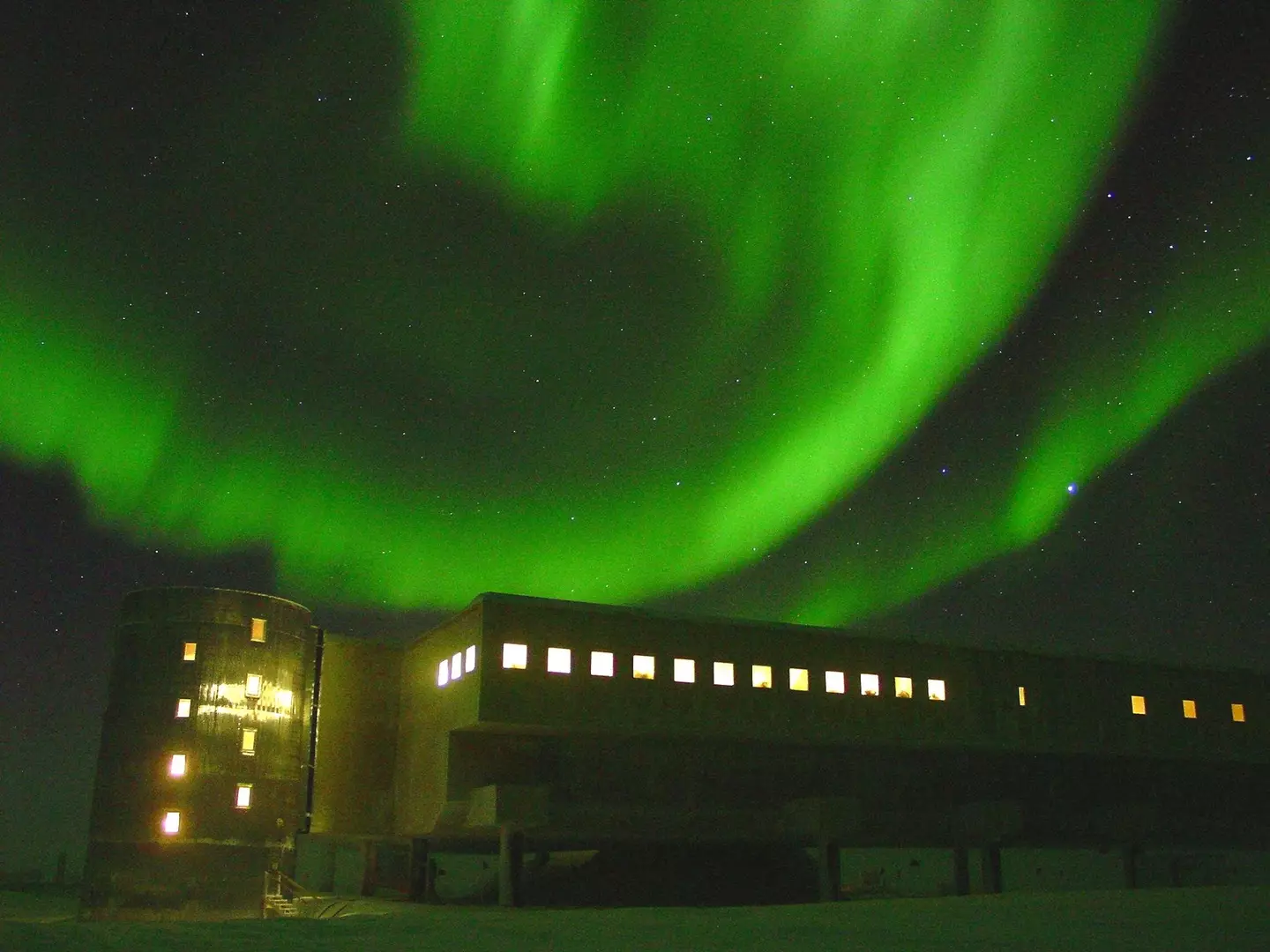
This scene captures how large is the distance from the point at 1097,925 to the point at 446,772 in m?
22.9

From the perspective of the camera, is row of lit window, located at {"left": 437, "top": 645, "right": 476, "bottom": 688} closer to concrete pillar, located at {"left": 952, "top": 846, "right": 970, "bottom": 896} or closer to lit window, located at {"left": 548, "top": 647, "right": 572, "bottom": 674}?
lit window, located at {"left": 548, "top": 647, "right": 572, "bottom": 674}

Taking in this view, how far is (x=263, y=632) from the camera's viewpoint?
47.2 m

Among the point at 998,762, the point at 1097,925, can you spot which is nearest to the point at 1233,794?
the point at 998,762

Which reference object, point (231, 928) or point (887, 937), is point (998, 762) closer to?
point (887, 937)

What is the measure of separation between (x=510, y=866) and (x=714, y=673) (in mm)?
9402

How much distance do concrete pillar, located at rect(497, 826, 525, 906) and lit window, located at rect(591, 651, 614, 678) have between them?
5.71 m

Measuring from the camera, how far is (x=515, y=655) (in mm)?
38781

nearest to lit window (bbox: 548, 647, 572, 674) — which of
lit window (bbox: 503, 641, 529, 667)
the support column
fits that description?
lit window (bbox: 503, 641, 529, 667)

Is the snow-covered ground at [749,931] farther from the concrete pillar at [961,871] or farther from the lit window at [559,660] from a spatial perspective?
the concrete pillar at [961,871]

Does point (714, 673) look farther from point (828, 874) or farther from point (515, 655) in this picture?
point (828, 874)

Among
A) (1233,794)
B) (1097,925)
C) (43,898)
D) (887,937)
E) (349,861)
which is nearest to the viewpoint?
(887,937)

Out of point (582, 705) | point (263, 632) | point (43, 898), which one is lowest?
point (43, 898)

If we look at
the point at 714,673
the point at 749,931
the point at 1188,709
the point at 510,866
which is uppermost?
the point at 714,673

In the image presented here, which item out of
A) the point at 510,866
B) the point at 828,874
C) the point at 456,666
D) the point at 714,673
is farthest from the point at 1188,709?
the point at 456,666
